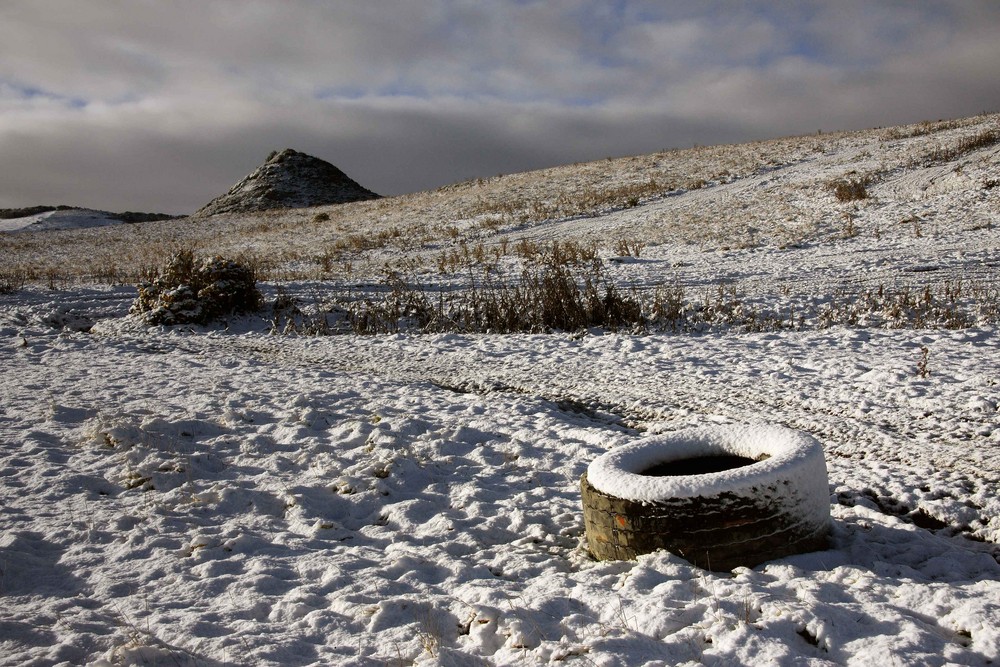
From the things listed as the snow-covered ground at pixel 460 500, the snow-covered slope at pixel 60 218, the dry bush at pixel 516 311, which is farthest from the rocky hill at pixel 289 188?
the snow-covered ground at pixel 460 500

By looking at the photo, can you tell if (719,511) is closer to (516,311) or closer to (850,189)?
(516,311)

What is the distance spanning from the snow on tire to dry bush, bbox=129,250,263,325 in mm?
10402

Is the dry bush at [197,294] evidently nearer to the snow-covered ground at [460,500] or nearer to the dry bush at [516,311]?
the dry bush at [516,311]

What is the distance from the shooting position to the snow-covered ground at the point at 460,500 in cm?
307

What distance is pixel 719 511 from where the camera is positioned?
3.46 meters

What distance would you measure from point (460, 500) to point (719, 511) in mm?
1983

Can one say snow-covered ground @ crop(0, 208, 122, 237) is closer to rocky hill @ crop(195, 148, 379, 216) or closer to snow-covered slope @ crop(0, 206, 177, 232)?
snow-covered slope @ crop(0, 206, 177, 232)

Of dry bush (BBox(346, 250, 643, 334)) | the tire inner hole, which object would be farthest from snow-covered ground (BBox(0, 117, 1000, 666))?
dry bush (BBox(346, 250, 643, 334))

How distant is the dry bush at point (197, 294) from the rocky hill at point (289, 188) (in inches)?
1231

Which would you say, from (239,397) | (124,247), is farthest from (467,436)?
(124,247)

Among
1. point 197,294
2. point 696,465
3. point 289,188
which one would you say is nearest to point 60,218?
point 289,188

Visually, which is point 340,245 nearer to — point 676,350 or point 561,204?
point 561,204

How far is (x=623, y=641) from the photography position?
294 centimetres

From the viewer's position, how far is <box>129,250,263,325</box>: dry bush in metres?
Result: 12.4
